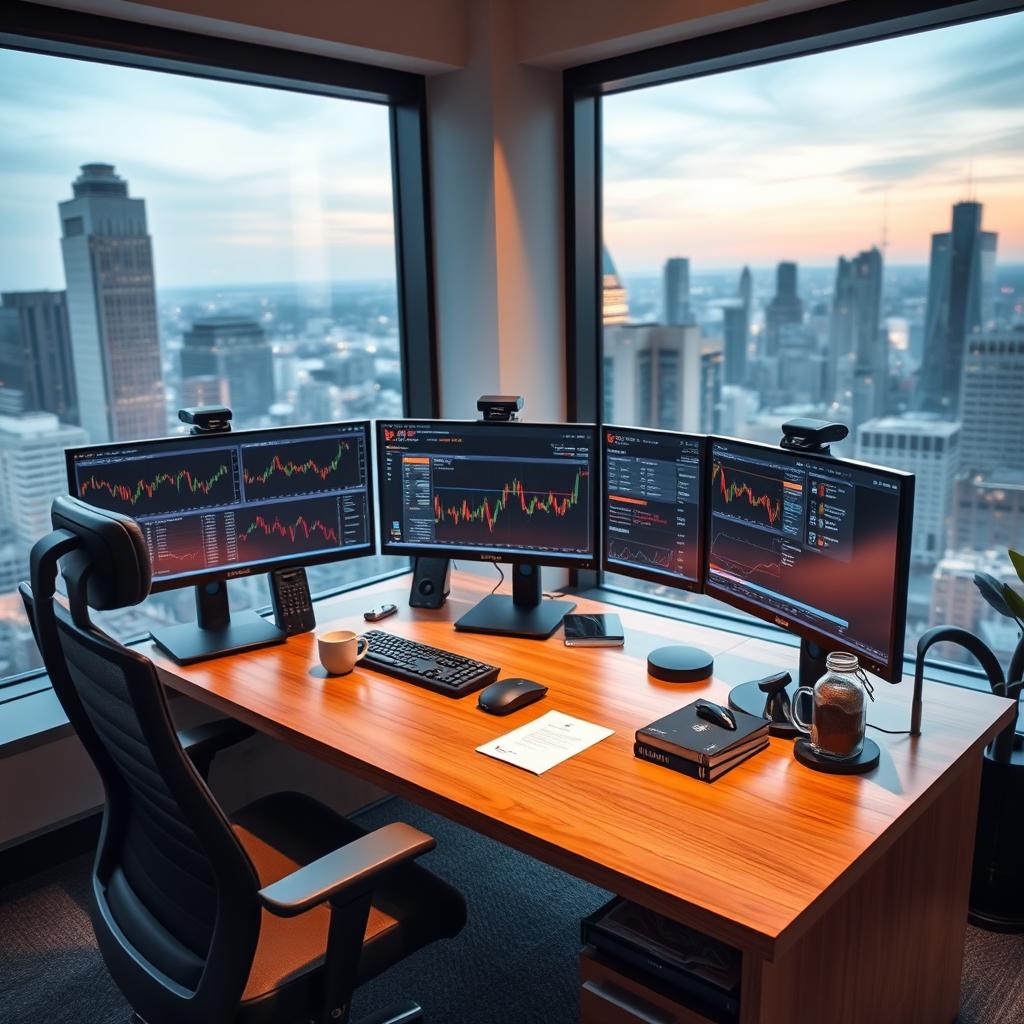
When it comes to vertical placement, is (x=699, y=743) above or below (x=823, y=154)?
below

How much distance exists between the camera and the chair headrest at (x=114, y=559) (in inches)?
60.2

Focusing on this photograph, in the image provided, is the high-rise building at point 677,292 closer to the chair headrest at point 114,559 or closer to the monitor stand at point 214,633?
the monitor stand at point 214,633

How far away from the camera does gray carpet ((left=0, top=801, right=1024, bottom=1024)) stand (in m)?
2.30

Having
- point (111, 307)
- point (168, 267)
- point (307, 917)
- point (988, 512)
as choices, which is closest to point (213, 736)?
point (307, 917)

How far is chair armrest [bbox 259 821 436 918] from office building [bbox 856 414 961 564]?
5.65ft

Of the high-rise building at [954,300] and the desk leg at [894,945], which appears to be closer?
the desk leg at [894,945]

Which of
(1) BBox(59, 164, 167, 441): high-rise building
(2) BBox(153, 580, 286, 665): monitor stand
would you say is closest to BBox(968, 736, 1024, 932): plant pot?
(2) BBox(153, 580, 286, 665): monitor stand

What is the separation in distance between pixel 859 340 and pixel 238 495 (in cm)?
175

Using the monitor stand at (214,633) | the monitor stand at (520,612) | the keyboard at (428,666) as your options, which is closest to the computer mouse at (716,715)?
the keyboard at (428,666)

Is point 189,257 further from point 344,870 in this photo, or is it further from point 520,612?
point 344,870

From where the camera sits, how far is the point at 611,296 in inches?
141

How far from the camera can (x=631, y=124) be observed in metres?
3.38

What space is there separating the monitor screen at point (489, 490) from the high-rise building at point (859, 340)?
2.88ft

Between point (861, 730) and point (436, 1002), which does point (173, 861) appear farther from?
point (861, 730)
